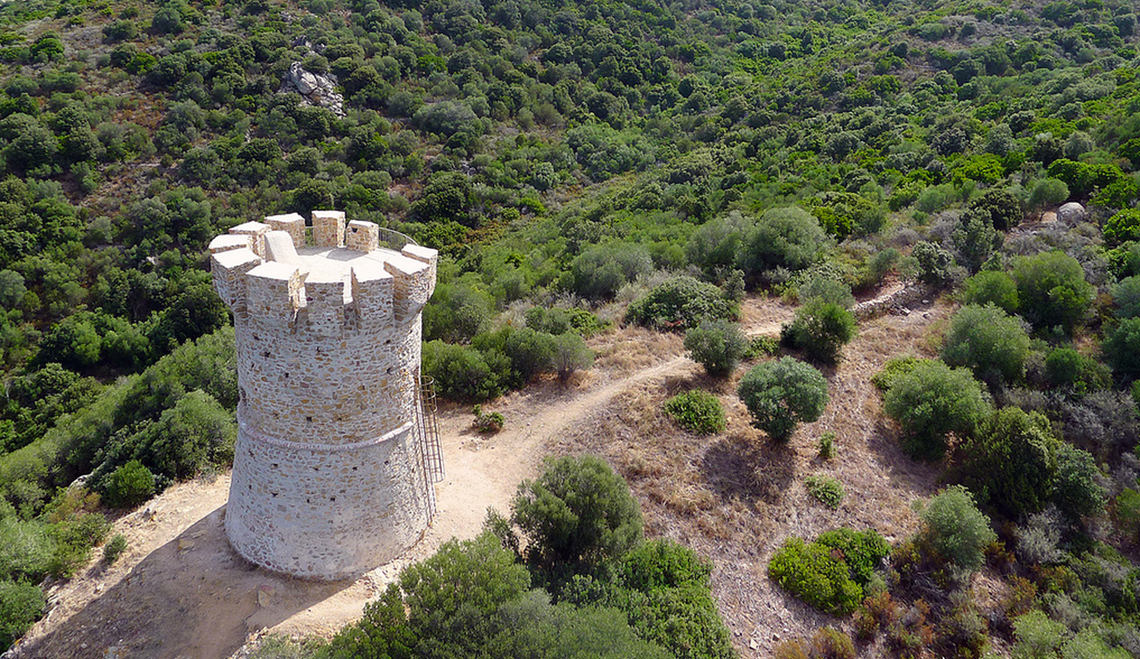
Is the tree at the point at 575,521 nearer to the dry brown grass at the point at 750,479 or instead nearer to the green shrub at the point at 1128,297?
the dry brown grass at the point at 750,479

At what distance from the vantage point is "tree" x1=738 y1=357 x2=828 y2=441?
53.1ft

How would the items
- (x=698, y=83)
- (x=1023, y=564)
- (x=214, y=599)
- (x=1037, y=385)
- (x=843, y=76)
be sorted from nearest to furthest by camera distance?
(x=214, y=599)
(x=1023, y=564)
(x=1037, y=385)
(x=843, y=76)
(x=698, y=83)

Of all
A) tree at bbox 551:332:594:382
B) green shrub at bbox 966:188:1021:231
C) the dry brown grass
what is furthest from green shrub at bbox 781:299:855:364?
green shrub at bbox 966:188:1021:231

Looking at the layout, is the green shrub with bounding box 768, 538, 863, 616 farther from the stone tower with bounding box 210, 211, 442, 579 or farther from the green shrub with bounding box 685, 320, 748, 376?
the stone tower with bounding box 210, 211, 442, 579

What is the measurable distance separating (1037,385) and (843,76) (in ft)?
127

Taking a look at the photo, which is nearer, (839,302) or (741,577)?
(741,577)

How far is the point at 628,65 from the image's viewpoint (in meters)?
59.9

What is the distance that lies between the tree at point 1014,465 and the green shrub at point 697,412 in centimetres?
663

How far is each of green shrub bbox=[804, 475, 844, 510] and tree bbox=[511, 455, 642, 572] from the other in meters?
5.52

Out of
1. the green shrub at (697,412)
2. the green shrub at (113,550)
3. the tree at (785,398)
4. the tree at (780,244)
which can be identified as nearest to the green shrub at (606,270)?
the tree at (780,244)

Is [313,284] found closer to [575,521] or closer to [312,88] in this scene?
[575,521]

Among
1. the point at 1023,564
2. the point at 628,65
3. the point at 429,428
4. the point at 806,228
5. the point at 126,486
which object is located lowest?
the point at 126,486

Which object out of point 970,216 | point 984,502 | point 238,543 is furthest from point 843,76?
point 238,543

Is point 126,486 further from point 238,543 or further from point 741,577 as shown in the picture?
point 741,577
